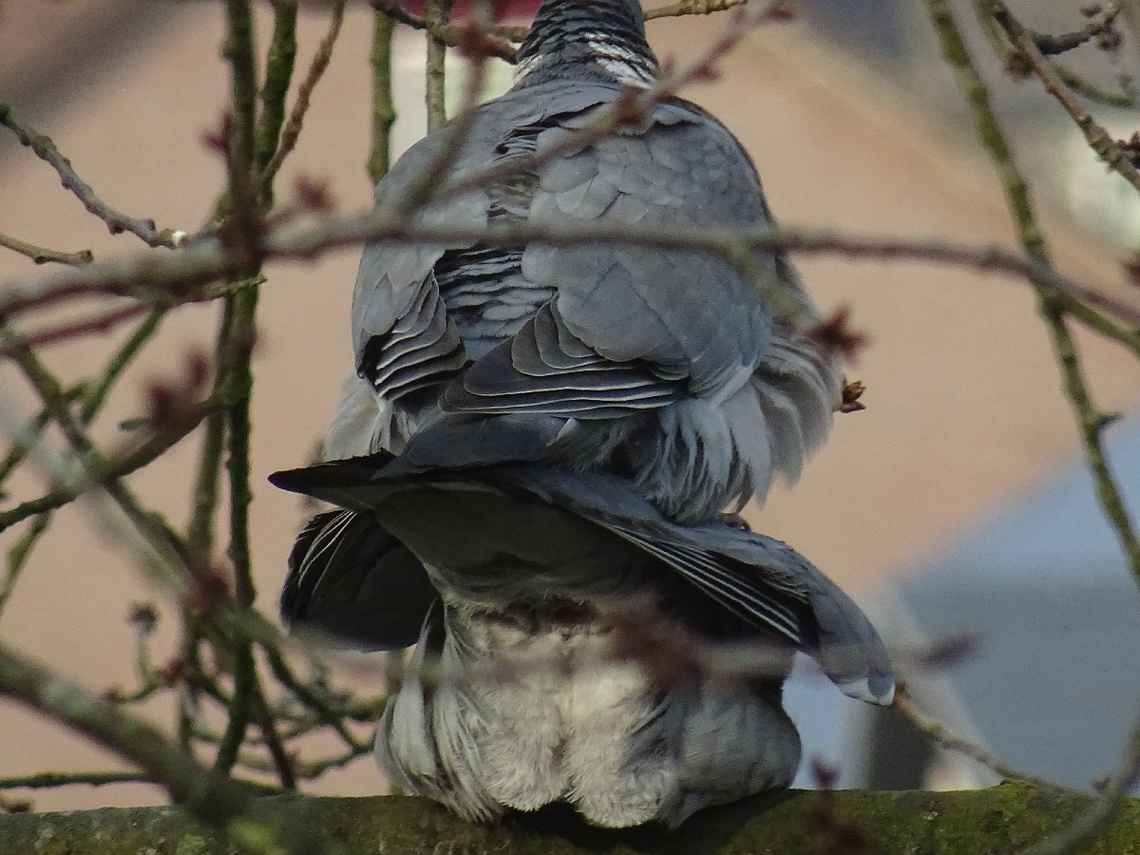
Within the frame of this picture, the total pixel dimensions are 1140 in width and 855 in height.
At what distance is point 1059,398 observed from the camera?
889cm

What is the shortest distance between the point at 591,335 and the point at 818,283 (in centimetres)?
656

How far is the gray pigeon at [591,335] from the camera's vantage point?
2340 millimetres

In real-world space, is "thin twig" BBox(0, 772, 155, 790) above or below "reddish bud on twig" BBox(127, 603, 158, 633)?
below

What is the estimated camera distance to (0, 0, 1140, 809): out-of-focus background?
784cm

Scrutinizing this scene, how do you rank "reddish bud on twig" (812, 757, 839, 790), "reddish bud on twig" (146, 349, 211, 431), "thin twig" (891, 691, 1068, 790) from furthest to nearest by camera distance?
"thin twig" (891, 691, 1068, 790), "reddish bud on twig" (812, 757, 839, 790), "reddish bud on twig" (146, 349, 211, 431)

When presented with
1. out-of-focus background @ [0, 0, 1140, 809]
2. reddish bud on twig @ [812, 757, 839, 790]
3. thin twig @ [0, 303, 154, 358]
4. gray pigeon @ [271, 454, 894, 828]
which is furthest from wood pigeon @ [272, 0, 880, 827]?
out-of-focus background @ [0, 0, 1140, 809]

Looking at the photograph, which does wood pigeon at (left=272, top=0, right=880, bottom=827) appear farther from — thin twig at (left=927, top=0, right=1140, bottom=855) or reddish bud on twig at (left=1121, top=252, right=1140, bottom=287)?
reddish bud on twig at (left=1121, top=252, right=1140, bottom=287)

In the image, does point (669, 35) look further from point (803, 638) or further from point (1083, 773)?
point (803, 638)

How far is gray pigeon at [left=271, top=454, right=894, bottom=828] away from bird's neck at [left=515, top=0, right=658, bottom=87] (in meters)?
1.29

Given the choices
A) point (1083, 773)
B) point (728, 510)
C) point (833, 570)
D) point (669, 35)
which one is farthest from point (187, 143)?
point (728, 510)

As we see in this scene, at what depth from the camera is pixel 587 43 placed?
3.58m

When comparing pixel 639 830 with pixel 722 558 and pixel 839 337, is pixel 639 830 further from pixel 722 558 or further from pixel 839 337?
pixel 839 337

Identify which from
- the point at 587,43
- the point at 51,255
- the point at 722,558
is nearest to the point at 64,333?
the point at 51,255

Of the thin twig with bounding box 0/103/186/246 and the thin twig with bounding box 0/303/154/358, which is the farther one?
the thin twig with bounding box 0/103/186/246
